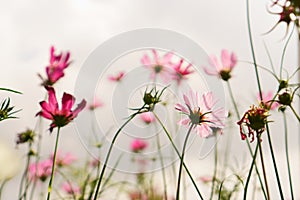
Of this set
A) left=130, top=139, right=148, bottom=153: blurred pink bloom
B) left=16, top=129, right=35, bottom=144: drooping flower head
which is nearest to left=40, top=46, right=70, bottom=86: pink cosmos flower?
left=16, top=129, right=35, bottom=144: drooping flower head

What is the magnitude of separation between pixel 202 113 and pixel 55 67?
1.37 ft

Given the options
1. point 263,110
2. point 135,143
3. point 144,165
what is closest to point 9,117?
point 263,110

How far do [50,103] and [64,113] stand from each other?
3cm

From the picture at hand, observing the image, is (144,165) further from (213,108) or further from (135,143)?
(213,108)

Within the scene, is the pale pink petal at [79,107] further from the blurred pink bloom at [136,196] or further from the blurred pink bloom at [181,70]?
the blurred pink bloom at [136,196]

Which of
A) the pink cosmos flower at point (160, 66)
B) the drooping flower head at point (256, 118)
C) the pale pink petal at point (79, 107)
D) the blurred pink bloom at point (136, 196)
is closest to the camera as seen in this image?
the drooping flower head at point (256, 118)

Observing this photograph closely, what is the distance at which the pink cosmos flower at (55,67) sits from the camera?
1073mm

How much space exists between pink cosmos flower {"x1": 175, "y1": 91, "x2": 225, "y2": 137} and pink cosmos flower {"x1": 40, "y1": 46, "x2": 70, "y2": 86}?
1.24 feet

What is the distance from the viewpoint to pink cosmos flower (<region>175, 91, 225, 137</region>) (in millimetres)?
776

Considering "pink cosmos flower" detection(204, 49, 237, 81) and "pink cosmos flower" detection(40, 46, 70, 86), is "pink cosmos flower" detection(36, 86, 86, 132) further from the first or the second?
"pink cosmos flower" detection(204, 49, 237, 81)

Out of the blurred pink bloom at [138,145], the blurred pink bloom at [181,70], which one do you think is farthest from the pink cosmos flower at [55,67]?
the blurred pink bloom at [138,145]

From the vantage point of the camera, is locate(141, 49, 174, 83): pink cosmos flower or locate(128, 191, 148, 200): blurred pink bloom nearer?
locate(141, 49, 174, 83): pink cosmos flower

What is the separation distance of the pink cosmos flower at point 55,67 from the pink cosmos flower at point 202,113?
0.38m

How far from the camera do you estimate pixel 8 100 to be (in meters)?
0.77
